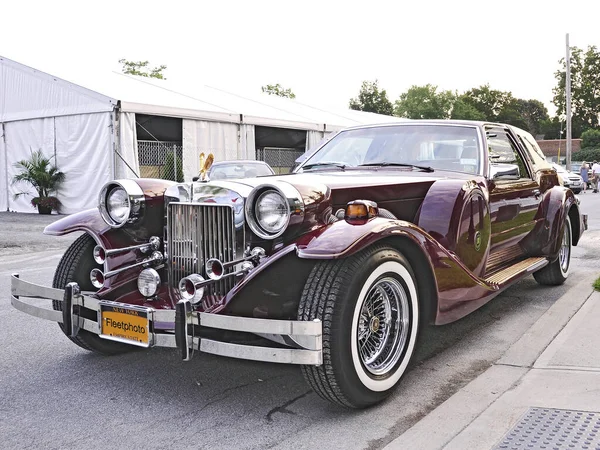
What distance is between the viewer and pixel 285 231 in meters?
3.46

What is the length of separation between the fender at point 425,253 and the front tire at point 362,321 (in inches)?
4.9

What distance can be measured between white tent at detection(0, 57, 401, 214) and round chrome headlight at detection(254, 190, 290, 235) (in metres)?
13.1

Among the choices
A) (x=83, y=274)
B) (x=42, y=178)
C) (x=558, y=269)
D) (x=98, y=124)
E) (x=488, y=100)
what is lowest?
(x=558, y=269)

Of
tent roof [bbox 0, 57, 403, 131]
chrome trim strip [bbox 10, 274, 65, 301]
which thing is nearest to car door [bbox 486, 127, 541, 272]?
chrome trim strip [bbox 10, 274, 65, 301]

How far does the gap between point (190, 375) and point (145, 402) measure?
1.54 feet

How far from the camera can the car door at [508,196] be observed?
5035 millimetres

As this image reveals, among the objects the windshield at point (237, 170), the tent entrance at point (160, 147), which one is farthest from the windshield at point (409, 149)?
the tent entrance at point (160, 147)

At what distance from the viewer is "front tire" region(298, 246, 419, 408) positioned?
3070 mm

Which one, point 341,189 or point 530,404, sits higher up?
point 341,189

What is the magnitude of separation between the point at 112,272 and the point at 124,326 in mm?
552

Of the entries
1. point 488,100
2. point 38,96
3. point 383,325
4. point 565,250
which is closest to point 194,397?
point 383,325

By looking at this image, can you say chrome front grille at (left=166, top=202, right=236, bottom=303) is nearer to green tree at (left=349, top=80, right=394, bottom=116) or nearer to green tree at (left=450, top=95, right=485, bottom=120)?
green tree at (left=349, top=80, right=394, bottom=116)

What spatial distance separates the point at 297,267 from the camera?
11.0ft

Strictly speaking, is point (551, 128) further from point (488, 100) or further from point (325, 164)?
point (325, 164)
